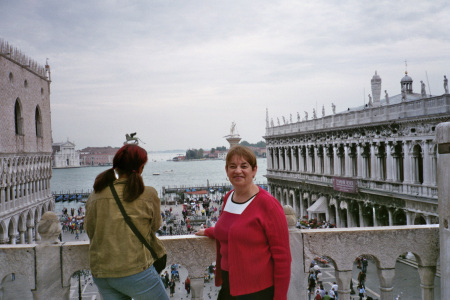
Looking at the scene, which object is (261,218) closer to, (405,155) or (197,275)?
(197,275)

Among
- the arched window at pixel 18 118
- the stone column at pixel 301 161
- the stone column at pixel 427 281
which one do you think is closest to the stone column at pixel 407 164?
the stone column at pixel 301 161

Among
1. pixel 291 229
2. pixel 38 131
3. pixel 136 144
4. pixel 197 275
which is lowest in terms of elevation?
pixel 197 275

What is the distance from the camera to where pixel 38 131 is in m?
41.2

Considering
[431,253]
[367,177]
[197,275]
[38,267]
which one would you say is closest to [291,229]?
[197,275]

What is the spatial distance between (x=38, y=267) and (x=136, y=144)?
185cm

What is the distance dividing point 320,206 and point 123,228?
1333 inches

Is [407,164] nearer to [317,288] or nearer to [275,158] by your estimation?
[317,288]

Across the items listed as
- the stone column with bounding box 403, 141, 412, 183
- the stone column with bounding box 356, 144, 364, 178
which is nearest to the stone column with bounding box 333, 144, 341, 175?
the stone column with bounding box 356, 144, 364, 178

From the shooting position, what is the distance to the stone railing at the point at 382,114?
73.4 ft

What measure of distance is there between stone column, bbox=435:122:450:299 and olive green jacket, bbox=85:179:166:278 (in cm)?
282

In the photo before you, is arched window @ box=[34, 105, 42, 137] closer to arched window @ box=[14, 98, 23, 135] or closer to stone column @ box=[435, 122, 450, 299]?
arched window @ box=[14, 98, 23, 135]

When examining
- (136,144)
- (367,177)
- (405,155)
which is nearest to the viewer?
(136,144)

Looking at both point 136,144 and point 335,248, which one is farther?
point 335,248

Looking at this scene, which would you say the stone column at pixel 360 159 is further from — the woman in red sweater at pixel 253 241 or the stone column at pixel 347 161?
the woman in red sweater at pixel 253 241
